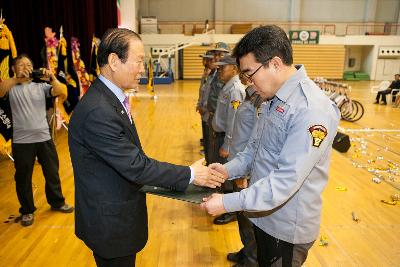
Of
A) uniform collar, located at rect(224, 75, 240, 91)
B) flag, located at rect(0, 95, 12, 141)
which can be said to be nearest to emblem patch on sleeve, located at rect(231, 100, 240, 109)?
uniform collar, located at rect(224, 75, 240, 91)

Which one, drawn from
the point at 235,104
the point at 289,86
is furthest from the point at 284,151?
the point at 235,104

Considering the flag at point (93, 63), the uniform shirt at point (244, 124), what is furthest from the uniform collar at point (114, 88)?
the flag at point (93, 63)

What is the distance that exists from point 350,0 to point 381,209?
21.3m

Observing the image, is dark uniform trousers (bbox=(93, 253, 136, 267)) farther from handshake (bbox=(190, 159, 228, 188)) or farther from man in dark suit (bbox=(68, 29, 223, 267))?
handshake (bbox=(190, 159, 228, 188))

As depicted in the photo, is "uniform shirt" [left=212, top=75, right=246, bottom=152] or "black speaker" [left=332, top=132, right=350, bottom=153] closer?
"uniform shirt" [left=212, top=75, right=246, bottom=152]

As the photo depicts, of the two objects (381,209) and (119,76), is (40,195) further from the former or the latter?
(381,209)

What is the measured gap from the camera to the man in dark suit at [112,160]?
1.38m

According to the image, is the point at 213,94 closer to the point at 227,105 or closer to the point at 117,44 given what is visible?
the point at 227,105

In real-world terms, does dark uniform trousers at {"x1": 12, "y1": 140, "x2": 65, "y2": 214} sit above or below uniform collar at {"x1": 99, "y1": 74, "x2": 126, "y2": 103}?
below

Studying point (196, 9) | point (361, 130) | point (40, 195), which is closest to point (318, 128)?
point (40, 195)

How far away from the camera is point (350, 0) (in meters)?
21.0

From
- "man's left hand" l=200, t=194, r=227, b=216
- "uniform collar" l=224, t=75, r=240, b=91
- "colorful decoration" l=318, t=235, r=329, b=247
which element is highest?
"uniform collar" l=224, t=75, r=240, b=91

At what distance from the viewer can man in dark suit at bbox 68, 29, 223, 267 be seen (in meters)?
1.38

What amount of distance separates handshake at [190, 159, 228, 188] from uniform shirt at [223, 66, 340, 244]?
8.5 inches
